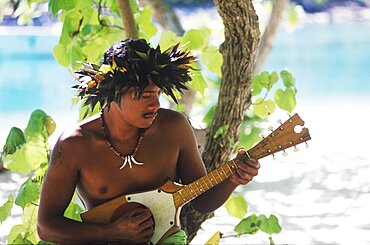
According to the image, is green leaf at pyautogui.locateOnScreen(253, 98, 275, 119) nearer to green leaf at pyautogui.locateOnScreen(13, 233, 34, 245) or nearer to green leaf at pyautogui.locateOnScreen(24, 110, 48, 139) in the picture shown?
green leaf at pyautogui.locateOnScreen(24, 110, 48, 139)

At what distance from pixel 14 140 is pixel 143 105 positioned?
0.67m

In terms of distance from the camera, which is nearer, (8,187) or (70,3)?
(70,3)

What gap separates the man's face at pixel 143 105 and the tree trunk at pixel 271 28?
1.47m

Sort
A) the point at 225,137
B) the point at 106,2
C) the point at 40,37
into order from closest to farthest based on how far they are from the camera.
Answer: the point at 225,137, the point at 106,2, the point at 40,37

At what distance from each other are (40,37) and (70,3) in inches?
373

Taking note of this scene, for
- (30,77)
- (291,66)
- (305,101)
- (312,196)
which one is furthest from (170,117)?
(291,66)

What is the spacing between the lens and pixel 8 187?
13.0 ft

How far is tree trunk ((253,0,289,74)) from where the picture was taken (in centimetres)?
296

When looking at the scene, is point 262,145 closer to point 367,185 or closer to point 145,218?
point 145,218

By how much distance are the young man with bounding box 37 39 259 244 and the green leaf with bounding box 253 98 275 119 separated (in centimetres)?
54

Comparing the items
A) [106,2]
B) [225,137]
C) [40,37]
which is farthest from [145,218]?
[40,37]

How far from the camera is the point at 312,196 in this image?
12.3 ft

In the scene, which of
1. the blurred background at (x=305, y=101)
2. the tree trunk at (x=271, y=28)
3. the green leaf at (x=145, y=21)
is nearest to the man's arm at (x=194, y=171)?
the blurred background at (x=305, y=101)

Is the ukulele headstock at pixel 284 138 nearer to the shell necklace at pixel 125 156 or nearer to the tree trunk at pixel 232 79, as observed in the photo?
the shell necklace at pixel 125 156
